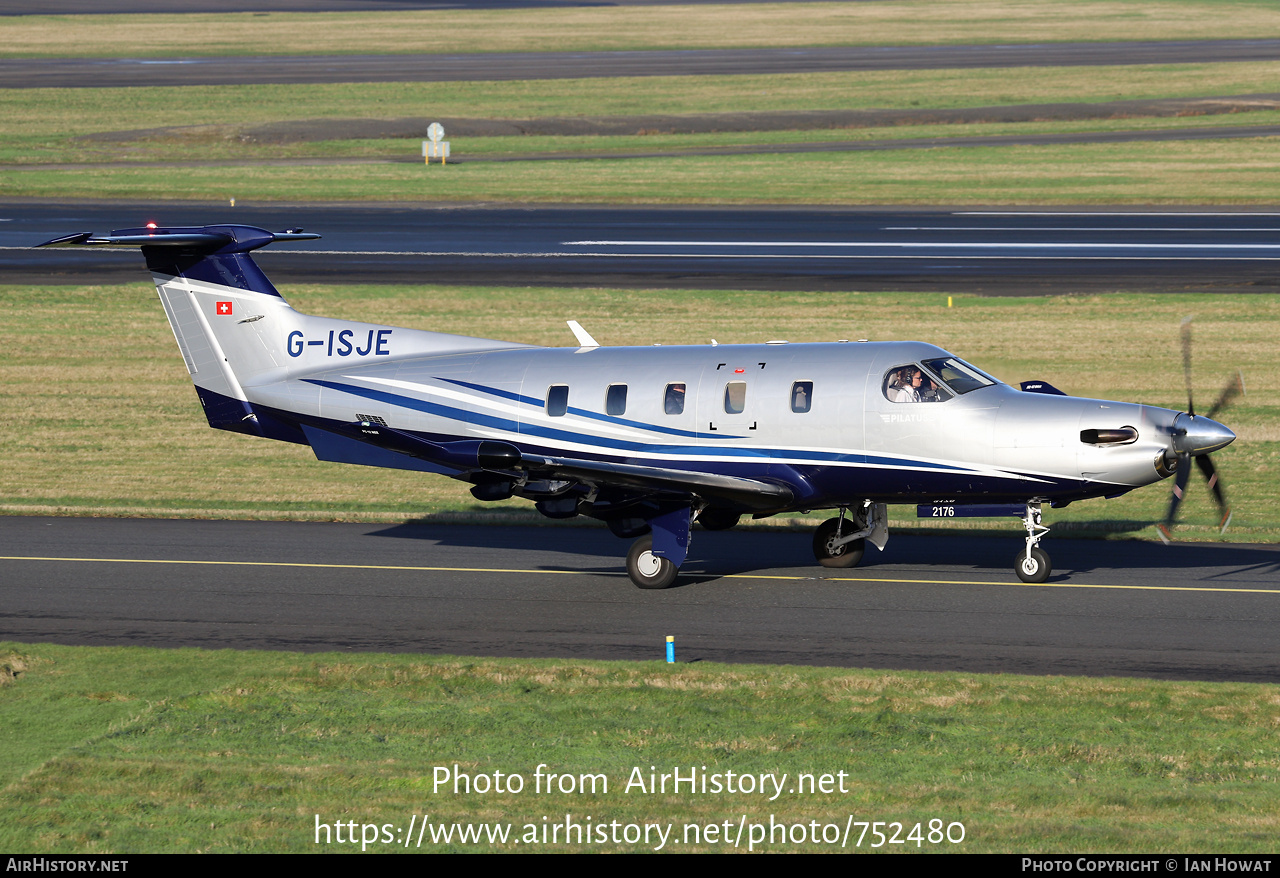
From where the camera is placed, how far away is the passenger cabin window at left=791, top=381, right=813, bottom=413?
776 inches

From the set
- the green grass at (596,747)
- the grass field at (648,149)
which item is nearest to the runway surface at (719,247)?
the grass field at (648,149)

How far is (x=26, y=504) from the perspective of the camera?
25.7 m

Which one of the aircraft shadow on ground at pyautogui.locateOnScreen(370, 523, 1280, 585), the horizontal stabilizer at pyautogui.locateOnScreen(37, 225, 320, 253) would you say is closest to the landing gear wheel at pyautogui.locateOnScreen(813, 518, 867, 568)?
the aircraft shadow on ground at pyautogui.locateOnScreen(370, 523, 1280, 585)

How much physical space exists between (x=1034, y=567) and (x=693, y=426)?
5.02 meters

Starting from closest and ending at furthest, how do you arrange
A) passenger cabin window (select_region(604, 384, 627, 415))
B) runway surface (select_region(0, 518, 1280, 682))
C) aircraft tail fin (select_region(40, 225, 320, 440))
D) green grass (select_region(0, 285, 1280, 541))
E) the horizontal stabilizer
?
1. runway surface (select_region(0, 518, 1280, 682))
2. passenger cabin window (select_region(604, 384, 627, 415))
3. the horizontal stabilizer
4. aircraft tail fin (select_region(40, 225, 320, 440))
5. green grass (select_region(0, 285, 1280, 541))

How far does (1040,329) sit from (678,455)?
59.9 feet

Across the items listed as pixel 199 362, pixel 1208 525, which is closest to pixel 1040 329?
pixel 1208 525

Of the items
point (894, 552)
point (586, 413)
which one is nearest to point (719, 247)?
point (894, 552)

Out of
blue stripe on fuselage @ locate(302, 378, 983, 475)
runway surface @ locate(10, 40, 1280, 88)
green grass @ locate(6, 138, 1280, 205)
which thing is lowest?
blue stripe on fuselage @ locate(302, 378, 983, 475)

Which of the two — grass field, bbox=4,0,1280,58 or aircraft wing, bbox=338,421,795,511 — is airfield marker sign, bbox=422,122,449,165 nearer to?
grass field, bbox=4,0,1280,58

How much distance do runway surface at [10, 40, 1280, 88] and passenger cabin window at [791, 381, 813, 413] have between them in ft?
241

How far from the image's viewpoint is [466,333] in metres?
36.8
